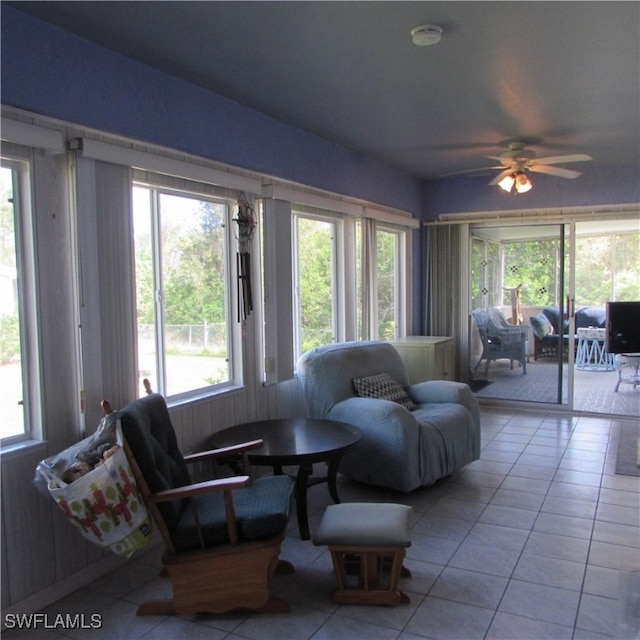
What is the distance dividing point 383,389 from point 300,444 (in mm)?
1163

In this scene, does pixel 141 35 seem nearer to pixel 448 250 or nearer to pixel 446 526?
pixel 446 526

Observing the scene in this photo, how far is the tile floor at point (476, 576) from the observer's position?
228cm

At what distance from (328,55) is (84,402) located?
1958mm

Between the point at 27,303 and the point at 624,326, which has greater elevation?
the point at 27,303

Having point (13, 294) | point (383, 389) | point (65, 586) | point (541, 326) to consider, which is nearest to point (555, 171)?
point (541, 326)

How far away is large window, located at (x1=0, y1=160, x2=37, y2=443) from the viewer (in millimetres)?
2418

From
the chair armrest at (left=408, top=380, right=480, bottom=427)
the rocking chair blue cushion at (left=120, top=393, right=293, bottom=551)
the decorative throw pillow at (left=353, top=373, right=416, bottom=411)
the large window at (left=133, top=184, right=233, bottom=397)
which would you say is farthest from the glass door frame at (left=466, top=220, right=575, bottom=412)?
the rocking chair blue cushion at (left=120, top=393, right=293, bottom=551)

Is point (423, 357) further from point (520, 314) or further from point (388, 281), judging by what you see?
point (520, 314)

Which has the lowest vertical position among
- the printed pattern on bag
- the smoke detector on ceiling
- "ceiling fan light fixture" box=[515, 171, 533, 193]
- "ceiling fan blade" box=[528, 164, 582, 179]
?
the printed pattern on bag

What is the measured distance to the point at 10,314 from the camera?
245cm

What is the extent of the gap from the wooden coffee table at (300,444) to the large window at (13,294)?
1020mm

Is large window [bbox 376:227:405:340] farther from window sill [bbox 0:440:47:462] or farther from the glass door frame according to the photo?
window sill [bbox 0:440:47:462]

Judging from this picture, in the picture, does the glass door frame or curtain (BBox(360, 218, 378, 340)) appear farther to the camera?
the glass door frame

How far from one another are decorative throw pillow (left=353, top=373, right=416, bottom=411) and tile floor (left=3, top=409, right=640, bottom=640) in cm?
60
